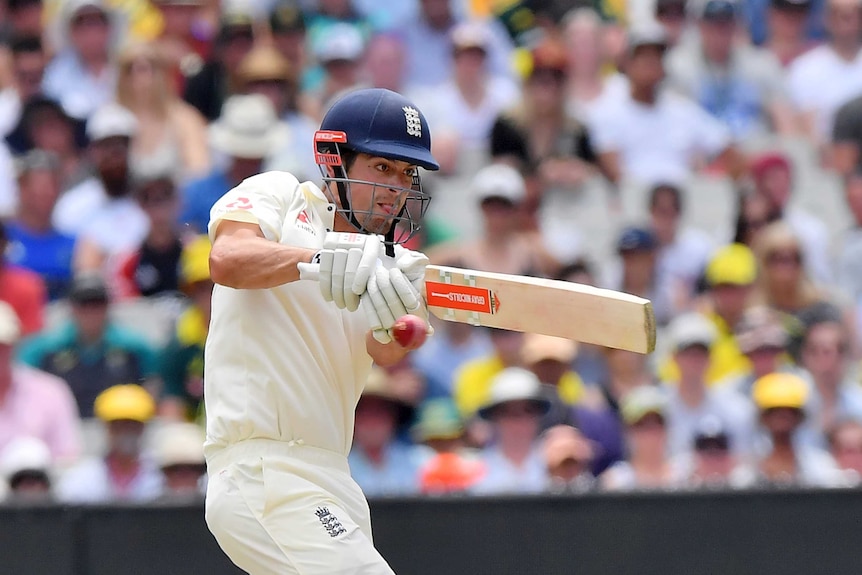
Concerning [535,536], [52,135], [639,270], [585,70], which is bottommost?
[535,536]

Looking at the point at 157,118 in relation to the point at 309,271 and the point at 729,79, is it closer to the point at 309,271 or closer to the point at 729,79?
the point at 729,79

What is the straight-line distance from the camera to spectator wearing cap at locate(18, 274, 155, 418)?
25.0ft

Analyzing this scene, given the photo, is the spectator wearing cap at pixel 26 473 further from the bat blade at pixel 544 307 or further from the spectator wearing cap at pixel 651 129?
the spectator wearing cap at pixel 651 129

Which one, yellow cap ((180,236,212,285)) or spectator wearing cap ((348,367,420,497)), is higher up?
yellow cap ((180,236,212,285))

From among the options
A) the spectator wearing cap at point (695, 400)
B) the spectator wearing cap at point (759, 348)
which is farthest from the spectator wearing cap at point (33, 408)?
the spectator wearing cap at point (759, 348)

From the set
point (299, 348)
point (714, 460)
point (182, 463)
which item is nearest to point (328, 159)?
point (299, 348)

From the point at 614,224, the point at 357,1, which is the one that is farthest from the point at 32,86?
the point at 614,224

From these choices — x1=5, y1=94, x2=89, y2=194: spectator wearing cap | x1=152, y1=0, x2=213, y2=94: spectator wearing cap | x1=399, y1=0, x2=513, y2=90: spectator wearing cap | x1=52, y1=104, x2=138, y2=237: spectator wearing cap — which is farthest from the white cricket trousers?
x1=399, y1=0, x2=513, y2=90: spectator wearing cap

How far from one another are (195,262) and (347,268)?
4207 mm

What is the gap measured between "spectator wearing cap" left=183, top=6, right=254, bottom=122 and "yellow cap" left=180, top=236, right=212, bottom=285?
134 centimetres

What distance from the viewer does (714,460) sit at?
277 inches

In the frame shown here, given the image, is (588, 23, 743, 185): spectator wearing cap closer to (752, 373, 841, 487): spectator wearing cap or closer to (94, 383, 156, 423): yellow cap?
(752, 373, 841, 487): spectator wearing cap

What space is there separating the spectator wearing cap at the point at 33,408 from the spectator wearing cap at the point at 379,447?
1369mm

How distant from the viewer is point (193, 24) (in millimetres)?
9609
